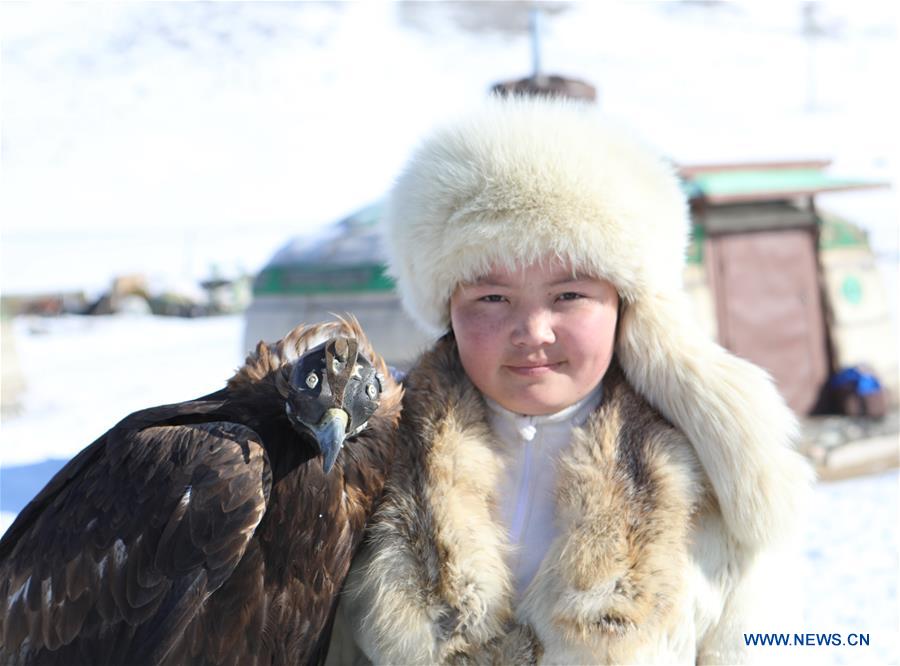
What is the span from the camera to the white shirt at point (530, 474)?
1796 millimetres

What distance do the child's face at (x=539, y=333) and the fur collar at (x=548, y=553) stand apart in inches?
3.8

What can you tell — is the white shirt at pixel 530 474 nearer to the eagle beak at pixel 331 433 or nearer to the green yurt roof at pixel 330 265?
the eagle beak at pixel 331 433

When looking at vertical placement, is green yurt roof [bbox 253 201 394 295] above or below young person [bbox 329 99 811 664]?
above

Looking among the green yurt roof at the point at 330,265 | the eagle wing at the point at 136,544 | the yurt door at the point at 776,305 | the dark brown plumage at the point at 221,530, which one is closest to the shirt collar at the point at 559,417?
the dark brown plumage at the point at 221,530

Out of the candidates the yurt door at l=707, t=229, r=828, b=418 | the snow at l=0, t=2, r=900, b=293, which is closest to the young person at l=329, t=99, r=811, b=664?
the yurt door at l=707, t=229, r=828, b=418

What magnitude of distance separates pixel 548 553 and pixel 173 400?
8979 mm

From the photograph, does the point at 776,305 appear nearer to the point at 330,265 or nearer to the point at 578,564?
the point at 330,265

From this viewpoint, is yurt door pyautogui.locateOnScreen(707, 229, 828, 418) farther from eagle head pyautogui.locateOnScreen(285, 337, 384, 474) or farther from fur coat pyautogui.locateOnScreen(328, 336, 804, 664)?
eagle head pyautogui.locateOnScreen(285, 337, 384, 474)

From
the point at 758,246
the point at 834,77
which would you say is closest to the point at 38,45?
the point at 834,77

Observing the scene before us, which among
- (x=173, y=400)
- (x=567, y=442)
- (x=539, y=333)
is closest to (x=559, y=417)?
(x=567, y=442)

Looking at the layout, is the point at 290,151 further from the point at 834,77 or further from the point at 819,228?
the point at 819,228

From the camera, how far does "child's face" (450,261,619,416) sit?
1766mm

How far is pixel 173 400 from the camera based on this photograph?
33.2 feet

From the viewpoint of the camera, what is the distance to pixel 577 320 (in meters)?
1.77
